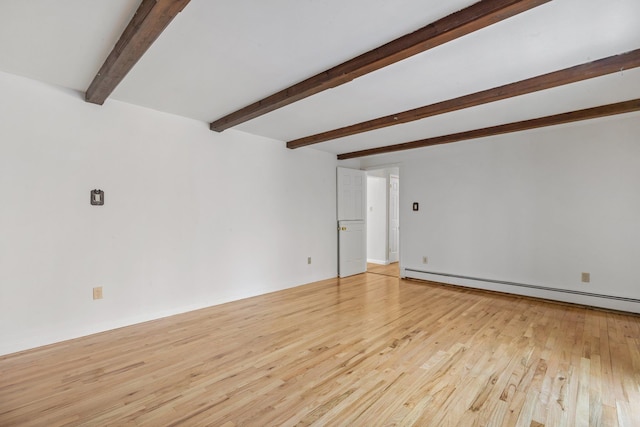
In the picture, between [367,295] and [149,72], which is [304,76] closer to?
[149,72]

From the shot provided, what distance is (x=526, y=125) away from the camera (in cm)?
350

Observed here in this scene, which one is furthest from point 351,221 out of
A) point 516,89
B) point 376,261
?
point 516,89

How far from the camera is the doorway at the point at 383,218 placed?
659 centimetres

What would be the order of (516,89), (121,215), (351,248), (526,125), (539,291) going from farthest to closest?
(351,248), (539,291), (526,125), (121,215), (516,89)

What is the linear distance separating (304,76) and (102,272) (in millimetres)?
2632

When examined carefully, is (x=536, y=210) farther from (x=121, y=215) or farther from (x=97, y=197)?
(x=97, y=197)

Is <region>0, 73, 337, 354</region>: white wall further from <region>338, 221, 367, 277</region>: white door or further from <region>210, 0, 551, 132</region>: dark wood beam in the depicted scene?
<region>210, 0, 551, 132</region>: dark wood beam

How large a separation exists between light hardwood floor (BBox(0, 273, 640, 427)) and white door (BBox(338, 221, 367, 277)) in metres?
2.00

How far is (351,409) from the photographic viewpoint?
5.68 ft

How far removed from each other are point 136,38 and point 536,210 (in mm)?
4699

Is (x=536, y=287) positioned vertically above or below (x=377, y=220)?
below

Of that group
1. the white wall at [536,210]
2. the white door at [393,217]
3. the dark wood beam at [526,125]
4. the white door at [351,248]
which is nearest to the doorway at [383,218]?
the white door at [393,217]

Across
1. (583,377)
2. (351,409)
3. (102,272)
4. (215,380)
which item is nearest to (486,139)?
(583,377)

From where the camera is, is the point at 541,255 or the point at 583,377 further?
the point at 541,255
